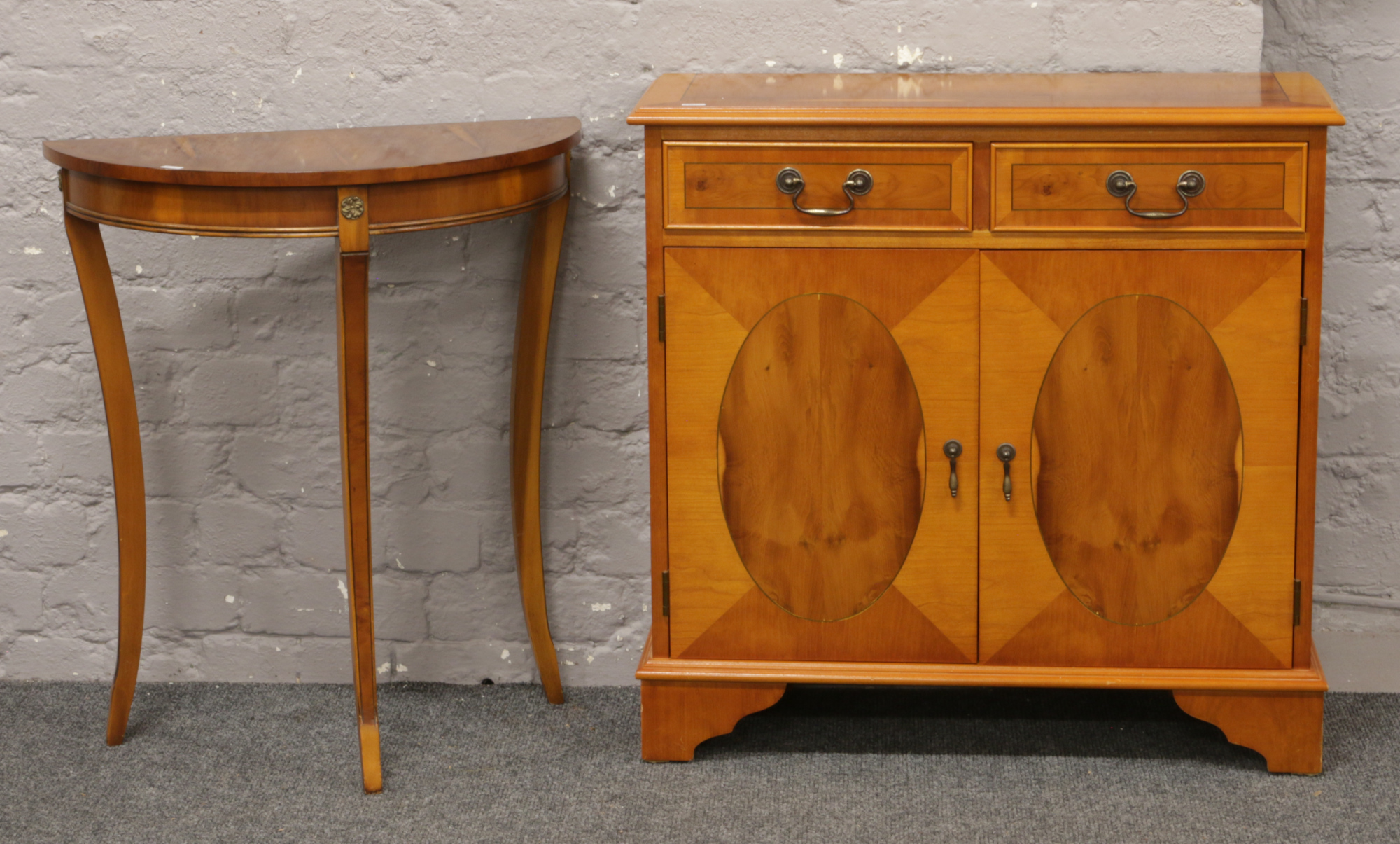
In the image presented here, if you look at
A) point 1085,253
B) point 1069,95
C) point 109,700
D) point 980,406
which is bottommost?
point 109,700

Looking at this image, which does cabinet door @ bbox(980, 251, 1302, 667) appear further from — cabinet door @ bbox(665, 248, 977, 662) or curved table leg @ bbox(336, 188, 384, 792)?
curved table leg @ bbox(336, 188, 384, 792)

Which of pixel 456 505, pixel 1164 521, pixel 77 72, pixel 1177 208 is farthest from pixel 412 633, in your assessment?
pixel 1177 208

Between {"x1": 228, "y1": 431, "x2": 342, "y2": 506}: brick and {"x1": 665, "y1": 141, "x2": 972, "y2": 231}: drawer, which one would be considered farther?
{"x1": 228, "y1": 431, "x2": 342, "y2": 506}: brick

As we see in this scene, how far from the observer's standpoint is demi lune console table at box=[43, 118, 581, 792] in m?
2.03

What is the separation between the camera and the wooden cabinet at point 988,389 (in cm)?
208

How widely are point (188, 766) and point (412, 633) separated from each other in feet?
1.61

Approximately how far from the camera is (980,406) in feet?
7.17

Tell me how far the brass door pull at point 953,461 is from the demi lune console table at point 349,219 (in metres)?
0.74

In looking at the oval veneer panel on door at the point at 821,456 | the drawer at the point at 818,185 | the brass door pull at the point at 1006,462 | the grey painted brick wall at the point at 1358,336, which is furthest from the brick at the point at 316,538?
the grey painted brick wall at the point at 1358,336

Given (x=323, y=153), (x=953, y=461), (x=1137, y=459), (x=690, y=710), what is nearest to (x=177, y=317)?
(x=323, y=153)

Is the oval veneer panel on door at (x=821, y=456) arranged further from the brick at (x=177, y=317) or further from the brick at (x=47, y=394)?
the brick at (x=47, y=394)

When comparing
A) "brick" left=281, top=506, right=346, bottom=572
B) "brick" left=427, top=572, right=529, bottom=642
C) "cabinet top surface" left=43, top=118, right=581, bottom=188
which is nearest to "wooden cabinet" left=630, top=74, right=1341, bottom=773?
"cabinet top surface" left=43, top=118, right=581, bottom=188

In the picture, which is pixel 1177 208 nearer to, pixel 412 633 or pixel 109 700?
pixel 412 633

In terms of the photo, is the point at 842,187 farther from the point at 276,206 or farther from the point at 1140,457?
the point at 276,206
